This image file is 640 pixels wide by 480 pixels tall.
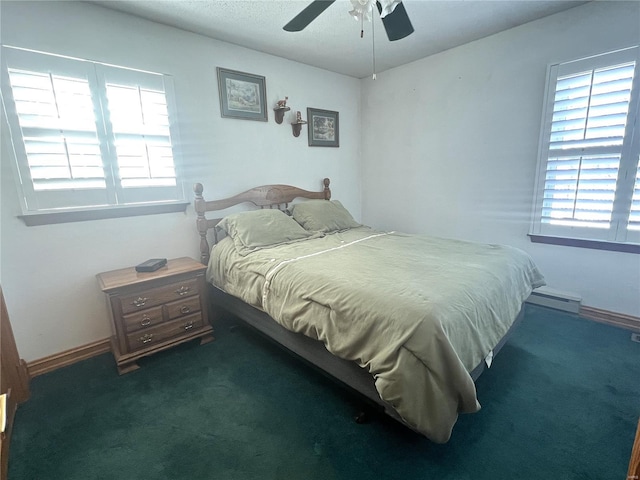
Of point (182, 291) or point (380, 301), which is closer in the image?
point (380, 301)

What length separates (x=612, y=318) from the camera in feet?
8.30

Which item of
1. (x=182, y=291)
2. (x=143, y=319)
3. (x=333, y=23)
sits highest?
(x=333, y=23)

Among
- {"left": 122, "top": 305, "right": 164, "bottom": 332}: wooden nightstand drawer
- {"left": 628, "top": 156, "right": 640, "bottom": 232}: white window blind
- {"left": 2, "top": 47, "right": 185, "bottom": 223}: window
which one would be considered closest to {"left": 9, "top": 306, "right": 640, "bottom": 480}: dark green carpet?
{"left": 122, "top": 305, "right": 164, "bottom": 332}: wooden nightstand drawer

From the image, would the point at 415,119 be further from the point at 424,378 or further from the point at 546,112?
the point at 424,378

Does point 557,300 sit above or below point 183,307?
below

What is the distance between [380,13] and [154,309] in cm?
234

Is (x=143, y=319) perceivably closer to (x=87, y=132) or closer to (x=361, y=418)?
(x=87, y=132)

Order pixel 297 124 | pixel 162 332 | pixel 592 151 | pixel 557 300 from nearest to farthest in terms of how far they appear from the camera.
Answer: pixel 162 332
pixel 592 151
pixel 557 300
pixel 297 124

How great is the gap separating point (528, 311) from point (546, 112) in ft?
5.81

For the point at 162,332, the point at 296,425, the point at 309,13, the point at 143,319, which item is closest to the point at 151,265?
the point at 143,319

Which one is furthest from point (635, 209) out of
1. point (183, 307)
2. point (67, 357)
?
point (67, 357)

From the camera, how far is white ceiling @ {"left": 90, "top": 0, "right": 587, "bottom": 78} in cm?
221

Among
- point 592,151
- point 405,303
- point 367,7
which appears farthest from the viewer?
point 592,151

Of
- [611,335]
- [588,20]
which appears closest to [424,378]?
[611,335]
